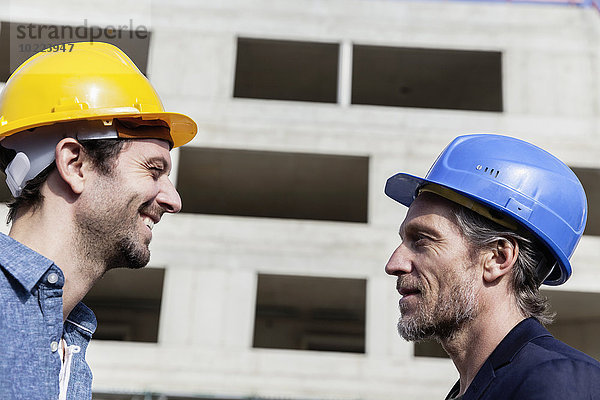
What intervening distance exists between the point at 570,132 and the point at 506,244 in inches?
557

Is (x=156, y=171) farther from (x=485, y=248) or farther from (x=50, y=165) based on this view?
(x=485, y=248)

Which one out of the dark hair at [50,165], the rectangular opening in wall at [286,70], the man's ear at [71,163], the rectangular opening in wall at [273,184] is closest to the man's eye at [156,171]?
the dark hair at [50,165]

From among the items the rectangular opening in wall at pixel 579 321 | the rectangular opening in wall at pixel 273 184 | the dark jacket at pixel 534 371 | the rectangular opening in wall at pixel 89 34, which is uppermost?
the rectangular opening in wall at pixel 89 34

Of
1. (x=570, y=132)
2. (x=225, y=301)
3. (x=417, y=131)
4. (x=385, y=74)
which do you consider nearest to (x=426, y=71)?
(x=385, y=74)

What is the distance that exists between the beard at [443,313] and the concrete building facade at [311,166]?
11115 mm

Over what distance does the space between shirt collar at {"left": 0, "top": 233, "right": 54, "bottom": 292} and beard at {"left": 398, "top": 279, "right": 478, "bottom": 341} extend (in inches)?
59.6

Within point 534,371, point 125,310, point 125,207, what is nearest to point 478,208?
point 534,371

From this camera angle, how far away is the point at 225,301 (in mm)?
14297

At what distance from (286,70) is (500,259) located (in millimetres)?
16535

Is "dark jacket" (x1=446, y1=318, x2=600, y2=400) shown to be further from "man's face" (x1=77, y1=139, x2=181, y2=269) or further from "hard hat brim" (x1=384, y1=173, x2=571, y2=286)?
"man's face" (x1=77, y1=139, x2=181, y2=269)

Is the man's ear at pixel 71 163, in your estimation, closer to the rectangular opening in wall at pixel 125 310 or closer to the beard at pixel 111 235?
the beard at pixel 111 235

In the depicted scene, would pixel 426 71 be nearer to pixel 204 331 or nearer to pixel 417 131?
pixel 417 131

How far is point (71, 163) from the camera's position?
2.75 m

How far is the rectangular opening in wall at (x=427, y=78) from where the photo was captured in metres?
17.4
